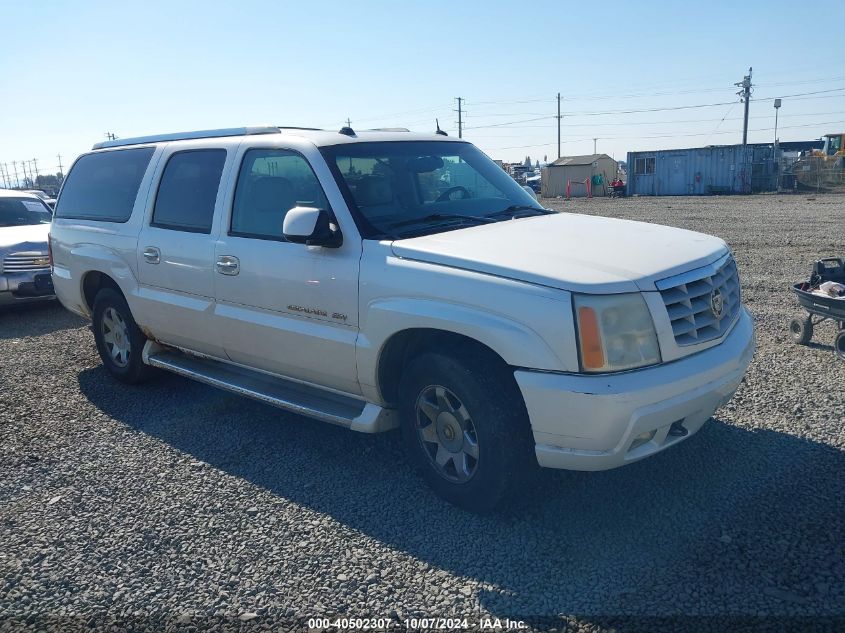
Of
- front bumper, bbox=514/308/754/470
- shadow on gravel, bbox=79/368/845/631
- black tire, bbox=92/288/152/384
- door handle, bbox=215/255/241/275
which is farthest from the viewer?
black tire, bbox=92/288/152/384

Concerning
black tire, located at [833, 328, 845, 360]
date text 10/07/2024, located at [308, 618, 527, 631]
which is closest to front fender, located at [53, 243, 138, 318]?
date text 10/07/2024, located at [308, 618, 527, 631]

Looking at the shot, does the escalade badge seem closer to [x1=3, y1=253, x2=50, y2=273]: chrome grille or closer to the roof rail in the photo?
the roof rail

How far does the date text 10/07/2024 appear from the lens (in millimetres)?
2949

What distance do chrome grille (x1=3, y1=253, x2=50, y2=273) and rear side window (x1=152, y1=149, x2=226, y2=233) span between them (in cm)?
508

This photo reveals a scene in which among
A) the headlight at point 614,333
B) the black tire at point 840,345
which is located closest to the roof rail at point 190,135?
the headlight at point 614,333

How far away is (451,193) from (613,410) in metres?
2.12

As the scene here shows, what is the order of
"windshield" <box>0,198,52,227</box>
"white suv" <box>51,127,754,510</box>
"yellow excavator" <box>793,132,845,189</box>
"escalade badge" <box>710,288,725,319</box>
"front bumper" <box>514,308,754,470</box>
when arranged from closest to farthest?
"front bumper" <box>514,308,754,470</box> < "white suv" <box>51,127,754,510</box> < "escalade badge" <box>710,288,725,319</box> < "windshield" <box>0,198,52,227</box> < "yellow excavator" <box>793,132,845,189</box>

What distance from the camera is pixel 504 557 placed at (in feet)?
11.2

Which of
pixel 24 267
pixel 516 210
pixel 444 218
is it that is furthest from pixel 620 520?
pixel 24 267

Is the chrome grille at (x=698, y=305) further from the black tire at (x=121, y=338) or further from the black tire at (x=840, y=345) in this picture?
the black tire at (x=121, y=338)

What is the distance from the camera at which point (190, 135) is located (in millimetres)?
5523

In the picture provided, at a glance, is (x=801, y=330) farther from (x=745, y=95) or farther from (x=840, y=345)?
(x=745, y=95)

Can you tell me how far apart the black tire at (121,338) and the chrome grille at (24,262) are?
153 inches

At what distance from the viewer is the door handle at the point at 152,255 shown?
538 centimetres
